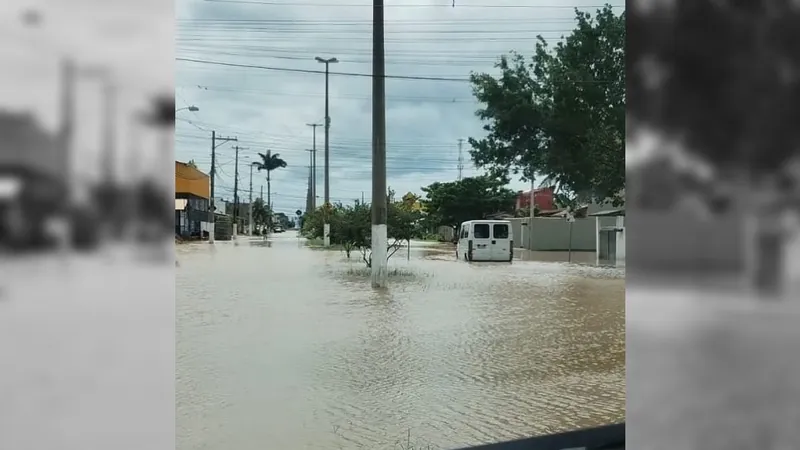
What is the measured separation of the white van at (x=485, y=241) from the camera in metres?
6.47

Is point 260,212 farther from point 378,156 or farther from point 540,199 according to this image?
point 540,199

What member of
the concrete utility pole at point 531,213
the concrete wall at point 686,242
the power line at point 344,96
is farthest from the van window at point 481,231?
the concrete wall at point 686,242

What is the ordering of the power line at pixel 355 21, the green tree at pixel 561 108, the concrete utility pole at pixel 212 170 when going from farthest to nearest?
the green tree at pixel 561 108, the concrete utility pole at pixel 212 170, the power line at pixel 355 21

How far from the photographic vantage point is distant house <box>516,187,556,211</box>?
616cm

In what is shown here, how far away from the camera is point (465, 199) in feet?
18.7

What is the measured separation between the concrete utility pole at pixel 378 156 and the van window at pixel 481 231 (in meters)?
1.77

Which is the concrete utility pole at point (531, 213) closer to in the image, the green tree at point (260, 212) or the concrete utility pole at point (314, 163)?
the concrete utility pole at point (314, 163)

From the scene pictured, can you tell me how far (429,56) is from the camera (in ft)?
14.1

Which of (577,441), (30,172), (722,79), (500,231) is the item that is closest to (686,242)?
(722,79)

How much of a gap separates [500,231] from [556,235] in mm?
1792

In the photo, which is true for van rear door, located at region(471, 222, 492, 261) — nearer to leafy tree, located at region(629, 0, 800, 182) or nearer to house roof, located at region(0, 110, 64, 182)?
leafy tree, located at region(629, 0, 800, 182)

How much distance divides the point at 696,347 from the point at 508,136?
3470 mm

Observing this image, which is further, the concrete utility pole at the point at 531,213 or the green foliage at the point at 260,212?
the concrete utility pole at the point at 531,213

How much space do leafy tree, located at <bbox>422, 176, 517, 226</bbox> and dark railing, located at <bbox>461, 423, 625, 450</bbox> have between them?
3.02 m
